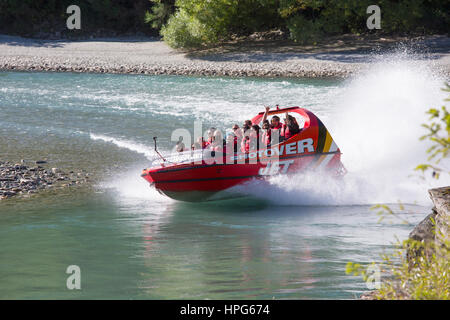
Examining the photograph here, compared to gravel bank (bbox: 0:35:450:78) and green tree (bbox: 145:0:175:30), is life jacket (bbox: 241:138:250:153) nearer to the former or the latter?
gravel bank (bbox: 0:35:450:78)

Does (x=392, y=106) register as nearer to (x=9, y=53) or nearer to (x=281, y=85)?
(x=281, y=85)

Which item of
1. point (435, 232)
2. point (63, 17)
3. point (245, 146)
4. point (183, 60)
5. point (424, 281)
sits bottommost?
point (424, 281)

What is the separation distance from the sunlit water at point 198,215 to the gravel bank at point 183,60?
8382 mm

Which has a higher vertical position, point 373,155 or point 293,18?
point 293,18

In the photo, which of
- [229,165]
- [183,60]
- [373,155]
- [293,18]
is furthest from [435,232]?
[293,18]

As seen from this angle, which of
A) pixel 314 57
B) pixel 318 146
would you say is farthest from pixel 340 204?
pixel 314 57

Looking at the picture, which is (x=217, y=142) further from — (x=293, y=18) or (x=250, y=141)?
(x=293, y=18)

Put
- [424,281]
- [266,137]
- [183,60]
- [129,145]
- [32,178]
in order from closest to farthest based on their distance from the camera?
[424,281] < [266,137] < [32,178] < [129,145] < [183,60]

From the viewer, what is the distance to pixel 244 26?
133 feet

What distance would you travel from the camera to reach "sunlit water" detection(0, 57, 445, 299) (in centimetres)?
798

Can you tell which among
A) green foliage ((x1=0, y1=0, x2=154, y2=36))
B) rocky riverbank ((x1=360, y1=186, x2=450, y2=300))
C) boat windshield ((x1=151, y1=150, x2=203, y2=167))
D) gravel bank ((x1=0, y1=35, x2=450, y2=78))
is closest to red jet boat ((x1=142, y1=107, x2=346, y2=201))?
boat windshield ((x1=151, y1=150, x2=203, y2=167))

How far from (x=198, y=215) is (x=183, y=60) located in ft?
83.0

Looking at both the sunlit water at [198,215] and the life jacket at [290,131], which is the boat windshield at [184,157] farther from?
the life jacket at [290,131]

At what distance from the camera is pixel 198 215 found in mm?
11883
